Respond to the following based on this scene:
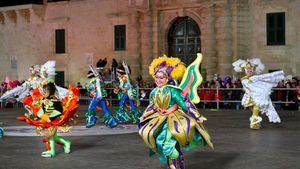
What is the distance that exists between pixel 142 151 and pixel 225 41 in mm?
21059

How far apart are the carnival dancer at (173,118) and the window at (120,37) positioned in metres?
29.1

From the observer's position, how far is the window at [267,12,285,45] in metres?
33.8

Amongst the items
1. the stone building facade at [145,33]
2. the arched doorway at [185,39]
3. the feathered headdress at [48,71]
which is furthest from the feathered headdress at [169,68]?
the arched doorway at [185,39]

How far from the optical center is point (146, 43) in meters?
39.2

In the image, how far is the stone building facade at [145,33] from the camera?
3453 centimetres

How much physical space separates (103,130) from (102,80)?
6.03 feet

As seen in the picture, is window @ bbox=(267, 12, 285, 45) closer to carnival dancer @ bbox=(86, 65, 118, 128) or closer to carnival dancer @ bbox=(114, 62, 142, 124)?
carnival dancer @ bbox=(114, 62, 142, 124)

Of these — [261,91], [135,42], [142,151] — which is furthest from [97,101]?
[135,42]

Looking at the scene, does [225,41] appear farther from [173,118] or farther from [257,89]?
[173,118]

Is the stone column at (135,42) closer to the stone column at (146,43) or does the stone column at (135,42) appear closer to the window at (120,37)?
the stone column at (146,43)

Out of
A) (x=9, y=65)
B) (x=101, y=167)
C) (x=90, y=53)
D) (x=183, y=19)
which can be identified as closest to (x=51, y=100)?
(x=101, y=167)

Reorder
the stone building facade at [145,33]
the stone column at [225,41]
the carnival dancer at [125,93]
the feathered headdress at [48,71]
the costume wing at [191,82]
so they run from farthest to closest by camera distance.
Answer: the stone column at [225,41], the stone building facade at [145,33], the carnival dancer at [125,93], the feathered headdress at [48,71], the costume wing at [191,82]

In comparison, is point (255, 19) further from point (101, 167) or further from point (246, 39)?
point (101, 167)

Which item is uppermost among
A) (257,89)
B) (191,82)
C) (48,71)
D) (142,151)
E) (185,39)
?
(185,39)
